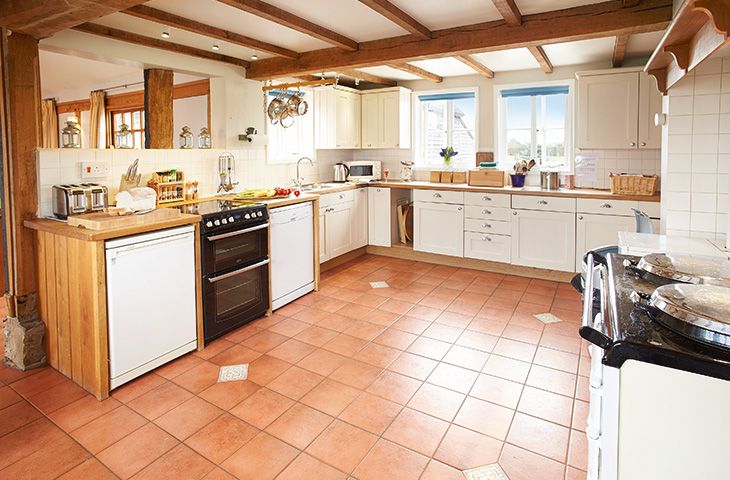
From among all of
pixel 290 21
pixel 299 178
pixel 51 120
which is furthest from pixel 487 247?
pixel 51 120

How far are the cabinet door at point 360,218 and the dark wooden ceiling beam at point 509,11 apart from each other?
2.83 metres

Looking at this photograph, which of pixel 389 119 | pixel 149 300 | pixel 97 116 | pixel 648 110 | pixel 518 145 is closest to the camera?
pixel 149 300

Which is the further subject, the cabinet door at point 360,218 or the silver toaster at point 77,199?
the cabinet door at point 360,218

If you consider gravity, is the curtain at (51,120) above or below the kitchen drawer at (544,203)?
above

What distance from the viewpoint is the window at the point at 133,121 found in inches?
262

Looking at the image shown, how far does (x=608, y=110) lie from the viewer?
15.1ft

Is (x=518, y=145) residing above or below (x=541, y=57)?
below

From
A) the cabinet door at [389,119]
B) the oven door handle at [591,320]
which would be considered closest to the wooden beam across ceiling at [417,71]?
the cabinet door at [389,119]

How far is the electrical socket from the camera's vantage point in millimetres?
3299

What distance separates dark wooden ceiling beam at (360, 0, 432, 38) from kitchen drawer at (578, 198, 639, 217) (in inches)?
86.7

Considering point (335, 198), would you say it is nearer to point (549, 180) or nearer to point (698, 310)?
point (549, 180)

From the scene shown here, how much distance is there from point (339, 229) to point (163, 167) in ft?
6.62

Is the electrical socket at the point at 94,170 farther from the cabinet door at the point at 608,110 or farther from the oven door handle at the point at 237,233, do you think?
the cabinet door at the point at 608,110

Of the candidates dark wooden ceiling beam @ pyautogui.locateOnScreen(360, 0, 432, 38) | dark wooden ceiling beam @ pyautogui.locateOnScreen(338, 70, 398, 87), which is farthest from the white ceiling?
dark wooden ceiling beam @ pyautogui.locateOnScreen(338, 70, 398, 87)
